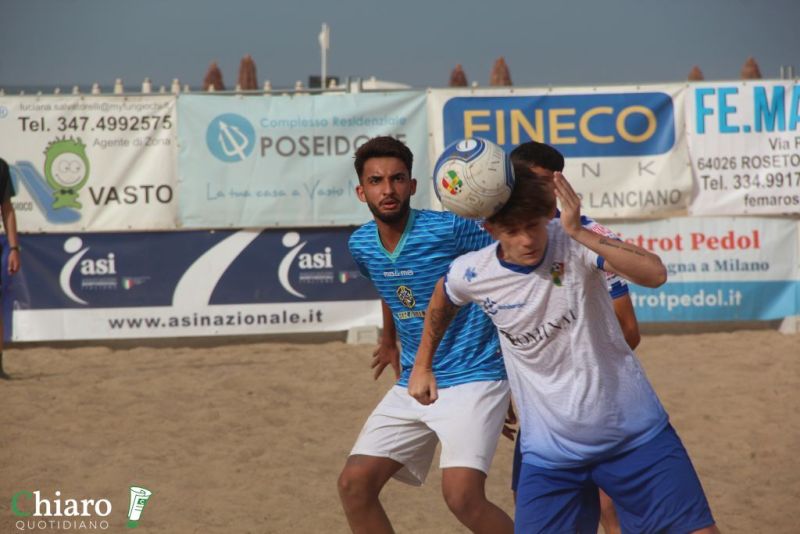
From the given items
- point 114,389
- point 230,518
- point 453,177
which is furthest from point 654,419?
point 114,389

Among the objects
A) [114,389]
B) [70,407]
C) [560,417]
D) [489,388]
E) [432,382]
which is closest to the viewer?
[560,417]

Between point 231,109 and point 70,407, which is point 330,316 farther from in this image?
point 70,407

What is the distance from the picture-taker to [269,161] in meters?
10.9

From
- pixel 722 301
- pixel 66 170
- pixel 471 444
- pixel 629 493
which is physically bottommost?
pixel 722 301

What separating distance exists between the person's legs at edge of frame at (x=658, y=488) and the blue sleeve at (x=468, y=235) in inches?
53.2

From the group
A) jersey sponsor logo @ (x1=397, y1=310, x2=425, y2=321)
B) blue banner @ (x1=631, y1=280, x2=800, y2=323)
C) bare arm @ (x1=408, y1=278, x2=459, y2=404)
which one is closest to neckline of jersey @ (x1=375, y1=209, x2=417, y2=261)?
jersey sponsor logo @ (x1=397, y1=310, x2=425, y2=321)

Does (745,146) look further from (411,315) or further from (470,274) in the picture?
(470,274)

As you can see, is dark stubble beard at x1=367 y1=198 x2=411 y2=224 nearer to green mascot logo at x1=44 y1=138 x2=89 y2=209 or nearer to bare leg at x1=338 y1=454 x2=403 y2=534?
bare leg at x1=338 y1=454 x2=403 y2=534

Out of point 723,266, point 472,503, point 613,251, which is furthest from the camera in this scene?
point 723,266

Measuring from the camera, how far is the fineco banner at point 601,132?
10852 millimetres

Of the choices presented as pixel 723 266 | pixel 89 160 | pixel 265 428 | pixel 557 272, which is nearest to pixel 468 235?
pixel 557 272

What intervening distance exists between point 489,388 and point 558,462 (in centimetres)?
92

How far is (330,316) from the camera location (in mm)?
11008

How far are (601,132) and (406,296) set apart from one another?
7004 millimetres
